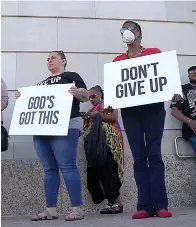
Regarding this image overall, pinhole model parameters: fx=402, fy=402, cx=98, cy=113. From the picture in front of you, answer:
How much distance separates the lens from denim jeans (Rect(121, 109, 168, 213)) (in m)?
3.48

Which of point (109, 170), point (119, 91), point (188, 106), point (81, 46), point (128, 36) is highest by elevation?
point (81, 46)

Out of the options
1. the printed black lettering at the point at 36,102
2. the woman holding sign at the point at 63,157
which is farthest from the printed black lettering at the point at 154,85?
the printed black lettering at the point at 36,102

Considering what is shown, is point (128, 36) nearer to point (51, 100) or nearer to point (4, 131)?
point (51, 100)

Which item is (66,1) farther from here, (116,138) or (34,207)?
(34,207)

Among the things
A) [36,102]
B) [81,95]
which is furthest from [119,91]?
[36,102]

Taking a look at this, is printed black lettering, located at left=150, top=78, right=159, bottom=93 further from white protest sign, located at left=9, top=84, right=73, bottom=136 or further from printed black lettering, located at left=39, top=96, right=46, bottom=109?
printed black lettering, located at left=39, top=96, right=46, bottom=109

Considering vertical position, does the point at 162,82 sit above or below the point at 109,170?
above

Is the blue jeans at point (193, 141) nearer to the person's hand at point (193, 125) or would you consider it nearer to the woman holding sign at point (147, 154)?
the person's hand at point (193, 125)

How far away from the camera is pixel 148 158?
3547 mm

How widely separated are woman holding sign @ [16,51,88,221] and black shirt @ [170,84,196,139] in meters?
1.54

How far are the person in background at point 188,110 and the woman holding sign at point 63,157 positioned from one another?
5.05 ft

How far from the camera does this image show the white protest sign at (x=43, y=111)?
385 centimetres

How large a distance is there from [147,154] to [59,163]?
2.76 ft

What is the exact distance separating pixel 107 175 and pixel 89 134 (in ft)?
1.57
